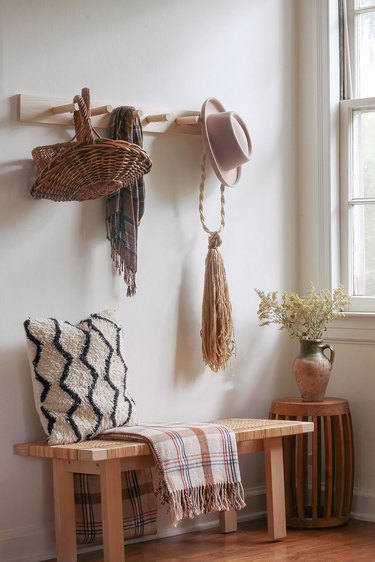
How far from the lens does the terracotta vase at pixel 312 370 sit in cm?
413

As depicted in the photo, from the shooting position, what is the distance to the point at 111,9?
3.88 metres

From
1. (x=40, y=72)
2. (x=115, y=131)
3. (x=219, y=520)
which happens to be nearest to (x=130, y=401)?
(x=219, y=520)

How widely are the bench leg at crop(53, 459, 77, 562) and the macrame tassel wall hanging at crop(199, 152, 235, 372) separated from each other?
2.71 ft

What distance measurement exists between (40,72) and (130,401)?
1270mm

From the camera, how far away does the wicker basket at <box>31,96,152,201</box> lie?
3.25m

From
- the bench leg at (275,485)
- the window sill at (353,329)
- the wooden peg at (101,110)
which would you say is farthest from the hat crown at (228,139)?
the bench leg at (275,485)

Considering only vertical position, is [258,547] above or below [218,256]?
below

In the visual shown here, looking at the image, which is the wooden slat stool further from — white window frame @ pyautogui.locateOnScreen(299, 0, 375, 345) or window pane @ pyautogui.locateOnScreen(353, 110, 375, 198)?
window pane @ pyautogui.locateOnScreen(353, 110, 375, 198)

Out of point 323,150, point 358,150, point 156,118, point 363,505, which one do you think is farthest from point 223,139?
point 363,505

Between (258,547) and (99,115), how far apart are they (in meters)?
1.77

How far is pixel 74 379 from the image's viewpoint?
352cm

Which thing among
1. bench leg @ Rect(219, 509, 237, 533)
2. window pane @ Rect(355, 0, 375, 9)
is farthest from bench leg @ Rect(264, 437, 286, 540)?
window pane @ Rect(355, 0, 375, 9)

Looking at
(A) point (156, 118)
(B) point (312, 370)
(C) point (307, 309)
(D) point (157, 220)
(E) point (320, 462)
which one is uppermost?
(A) point (156, 118)

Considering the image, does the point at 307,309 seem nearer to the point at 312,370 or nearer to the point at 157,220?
the point at 312,370
